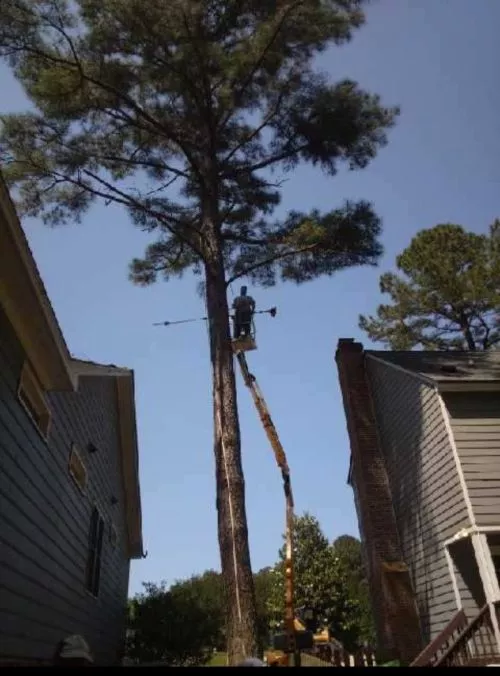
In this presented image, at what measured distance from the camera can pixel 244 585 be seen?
7027 mm

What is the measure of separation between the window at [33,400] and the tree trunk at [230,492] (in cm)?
266

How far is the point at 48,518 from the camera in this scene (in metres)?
6.42

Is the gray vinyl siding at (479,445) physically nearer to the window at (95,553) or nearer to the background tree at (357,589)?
the background tree at (357,589)

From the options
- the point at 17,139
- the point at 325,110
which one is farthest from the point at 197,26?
the point at 17,139

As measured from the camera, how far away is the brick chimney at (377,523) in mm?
11164

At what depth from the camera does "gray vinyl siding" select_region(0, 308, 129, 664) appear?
5000 millimetres

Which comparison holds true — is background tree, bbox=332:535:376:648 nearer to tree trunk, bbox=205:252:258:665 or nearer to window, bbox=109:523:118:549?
window, bbox=109:523:118:549

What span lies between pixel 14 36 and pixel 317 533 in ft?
97.5

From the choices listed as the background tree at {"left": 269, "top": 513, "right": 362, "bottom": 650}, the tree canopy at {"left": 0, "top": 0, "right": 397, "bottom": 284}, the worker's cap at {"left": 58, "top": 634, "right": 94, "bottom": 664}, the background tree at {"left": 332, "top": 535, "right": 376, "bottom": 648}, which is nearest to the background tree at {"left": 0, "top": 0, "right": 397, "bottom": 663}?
the tree canopy at {"left": 0, "top": 0, "right": 397, "bottom": 284}

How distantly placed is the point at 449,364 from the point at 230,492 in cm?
777

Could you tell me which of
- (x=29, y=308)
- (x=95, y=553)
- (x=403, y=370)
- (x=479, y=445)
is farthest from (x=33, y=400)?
(x=403, y=370)

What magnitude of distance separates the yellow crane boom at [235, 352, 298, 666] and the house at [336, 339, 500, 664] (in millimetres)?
3780

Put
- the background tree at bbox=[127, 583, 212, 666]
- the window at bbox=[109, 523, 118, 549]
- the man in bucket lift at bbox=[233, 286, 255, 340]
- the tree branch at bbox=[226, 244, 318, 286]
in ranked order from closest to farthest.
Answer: the man in bucket lift at bbox=[233, 286, 255, 340]
the tree branch at bbox=[226, 244, 318, 286]
the window at bbox=[109, 523, 118, 549]
the background tree at bbox=[127, 583, 212, 666]

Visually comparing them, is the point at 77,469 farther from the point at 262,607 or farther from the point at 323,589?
the point at 262,607
